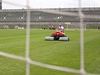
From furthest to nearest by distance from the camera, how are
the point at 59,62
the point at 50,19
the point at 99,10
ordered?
the point at 50,19 → the point at 99,10 → the point at 59,62

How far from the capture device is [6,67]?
211 inches

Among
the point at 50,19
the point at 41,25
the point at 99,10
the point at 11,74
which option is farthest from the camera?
the point at 41,25

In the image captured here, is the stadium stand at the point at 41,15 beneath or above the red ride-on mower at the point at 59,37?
above

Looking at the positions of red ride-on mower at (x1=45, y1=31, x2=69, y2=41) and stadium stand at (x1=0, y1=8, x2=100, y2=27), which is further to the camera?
red ride-on mower at (x1=45, y1=31, x2=69, y2=41)

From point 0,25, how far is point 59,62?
50191mm

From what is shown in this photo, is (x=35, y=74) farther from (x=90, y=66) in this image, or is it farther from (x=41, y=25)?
(x=41, y=25)

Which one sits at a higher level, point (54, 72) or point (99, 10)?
point (99, 10)

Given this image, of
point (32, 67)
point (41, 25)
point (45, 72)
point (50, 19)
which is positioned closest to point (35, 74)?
point (45, 72)

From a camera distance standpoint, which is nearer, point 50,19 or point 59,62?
point 59,62

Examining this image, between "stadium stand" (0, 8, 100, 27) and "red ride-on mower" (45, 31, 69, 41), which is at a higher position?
"stadium stand" (0, 8, 100, 27)

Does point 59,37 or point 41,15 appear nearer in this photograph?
point 59,37

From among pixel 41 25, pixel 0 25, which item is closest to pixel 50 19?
pixel 41 25

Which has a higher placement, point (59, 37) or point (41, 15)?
point (41, 15)

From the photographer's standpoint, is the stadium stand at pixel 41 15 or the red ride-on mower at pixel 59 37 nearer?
the stadium stand at pixel 41 15
